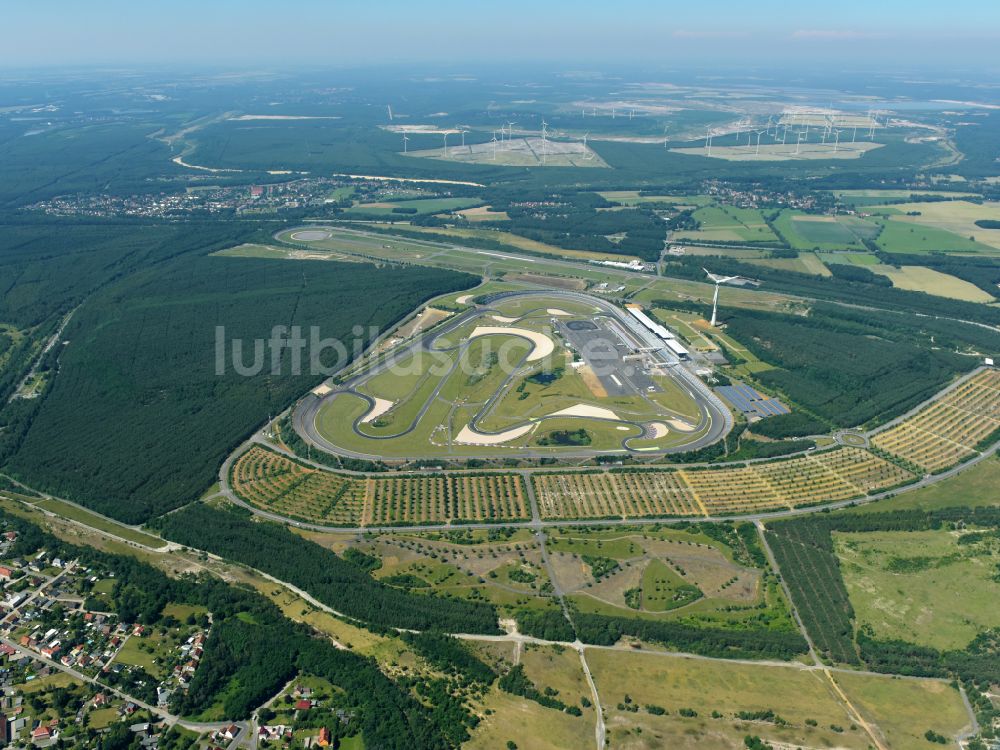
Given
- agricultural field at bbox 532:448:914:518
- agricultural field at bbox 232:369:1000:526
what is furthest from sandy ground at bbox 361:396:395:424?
agricultural field at bbox 532:448:914:518

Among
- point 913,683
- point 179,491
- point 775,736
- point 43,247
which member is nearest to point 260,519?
point 179,491

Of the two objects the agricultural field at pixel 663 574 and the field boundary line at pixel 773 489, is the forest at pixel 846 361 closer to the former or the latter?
the field boundary line at pixel 773 489

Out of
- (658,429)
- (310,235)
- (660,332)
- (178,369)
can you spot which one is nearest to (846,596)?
(658,429)

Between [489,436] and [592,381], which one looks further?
[592,381]

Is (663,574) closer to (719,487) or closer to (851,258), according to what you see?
(719,487)

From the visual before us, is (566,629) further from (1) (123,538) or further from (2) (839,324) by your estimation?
(2) (839,324)

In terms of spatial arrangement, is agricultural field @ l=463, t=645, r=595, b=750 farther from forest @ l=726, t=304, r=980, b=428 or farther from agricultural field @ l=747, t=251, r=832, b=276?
agricultural field @ l=747, t=251, r=832, b=276

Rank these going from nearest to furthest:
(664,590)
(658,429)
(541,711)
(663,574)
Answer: (541,711)
(664,590)
(663,574)
(658,429)
